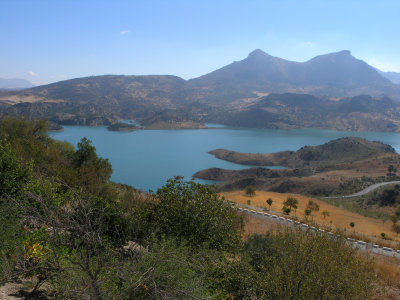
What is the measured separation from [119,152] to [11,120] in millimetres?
60558

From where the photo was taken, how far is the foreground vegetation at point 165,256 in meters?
4.85

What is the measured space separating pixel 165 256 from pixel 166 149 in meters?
106

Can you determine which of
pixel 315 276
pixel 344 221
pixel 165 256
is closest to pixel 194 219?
pixel 165 256

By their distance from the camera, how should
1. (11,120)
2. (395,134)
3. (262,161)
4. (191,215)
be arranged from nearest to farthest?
(191,215)
(11,120)
(262,161)
(395,134)

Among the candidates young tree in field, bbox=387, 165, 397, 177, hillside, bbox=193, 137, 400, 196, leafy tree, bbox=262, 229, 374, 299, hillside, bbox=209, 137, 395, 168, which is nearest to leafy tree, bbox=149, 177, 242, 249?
leafy tree, bbox=262, 229, 374, 299

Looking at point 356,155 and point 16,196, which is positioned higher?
point 16,196

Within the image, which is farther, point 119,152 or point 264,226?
point 119,152

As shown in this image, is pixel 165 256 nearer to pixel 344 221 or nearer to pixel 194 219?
pixel 194 219

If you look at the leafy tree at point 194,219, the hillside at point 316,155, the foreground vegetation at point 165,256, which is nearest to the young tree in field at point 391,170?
the hillside at point 316,155

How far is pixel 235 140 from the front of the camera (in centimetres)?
13862

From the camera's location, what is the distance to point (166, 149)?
110m

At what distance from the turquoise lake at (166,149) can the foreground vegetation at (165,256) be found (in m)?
52.5

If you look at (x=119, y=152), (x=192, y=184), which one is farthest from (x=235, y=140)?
(x=192, y=184)

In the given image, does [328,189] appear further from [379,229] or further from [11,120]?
[11,120]
